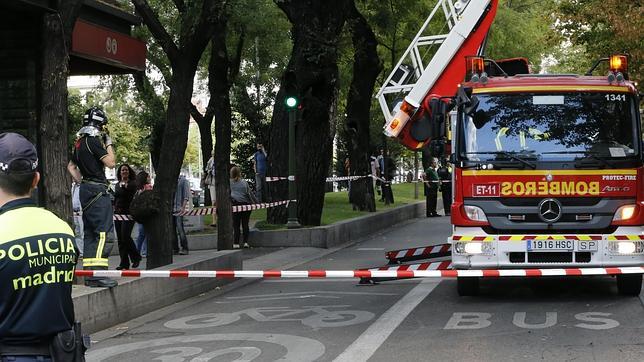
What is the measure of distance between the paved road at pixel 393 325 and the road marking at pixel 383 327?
0.04 ft

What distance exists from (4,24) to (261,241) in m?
6.75

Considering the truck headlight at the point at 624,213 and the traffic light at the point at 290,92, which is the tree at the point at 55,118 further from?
the traffic light at the point at 290,92

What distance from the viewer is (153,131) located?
3425 centimetres

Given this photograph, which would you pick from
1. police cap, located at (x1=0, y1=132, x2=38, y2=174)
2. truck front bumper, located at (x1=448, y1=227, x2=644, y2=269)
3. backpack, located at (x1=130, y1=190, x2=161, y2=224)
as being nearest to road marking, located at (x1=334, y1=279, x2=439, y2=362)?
truck front bumper, located at (x1=448, y1=227, x2=644, y2=269)

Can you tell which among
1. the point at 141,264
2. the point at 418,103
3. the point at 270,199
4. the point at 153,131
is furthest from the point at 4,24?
the point at 153,131

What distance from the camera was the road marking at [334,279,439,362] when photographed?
7670mm

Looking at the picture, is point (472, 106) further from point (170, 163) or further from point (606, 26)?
point (606, 26)

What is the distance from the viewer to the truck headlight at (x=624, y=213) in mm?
10047

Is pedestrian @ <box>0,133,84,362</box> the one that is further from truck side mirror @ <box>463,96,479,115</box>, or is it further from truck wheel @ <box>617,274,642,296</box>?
truck wheel @ <box>617,274,642,296</box>

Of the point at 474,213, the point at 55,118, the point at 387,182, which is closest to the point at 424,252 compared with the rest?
the point at 474,213

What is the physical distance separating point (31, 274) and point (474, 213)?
7.13 m

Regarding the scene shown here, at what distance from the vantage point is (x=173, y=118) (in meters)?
12.5

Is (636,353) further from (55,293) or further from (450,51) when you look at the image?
(450,51)

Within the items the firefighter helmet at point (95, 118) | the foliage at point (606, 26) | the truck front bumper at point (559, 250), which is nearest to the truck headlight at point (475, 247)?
the truck front bumper at point (559, 250)
